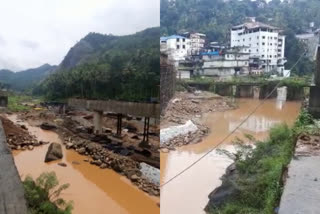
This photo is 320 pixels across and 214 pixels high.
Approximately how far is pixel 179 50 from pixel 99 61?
6.64m

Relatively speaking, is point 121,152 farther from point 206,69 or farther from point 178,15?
point 206,69

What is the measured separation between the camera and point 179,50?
29.6ft

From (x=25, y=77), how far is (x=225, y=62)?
1021 centimetres

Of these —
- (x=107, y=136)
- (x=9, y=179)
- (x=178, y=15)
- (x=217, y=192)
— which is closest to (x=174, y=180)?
(x=217, y=192)

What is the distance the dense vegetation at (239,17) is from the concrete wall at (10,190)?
726 centimetres

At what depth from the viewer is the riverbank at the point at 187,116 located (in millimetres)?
7055

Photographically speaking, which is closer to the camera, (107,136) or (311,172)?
(311,172)

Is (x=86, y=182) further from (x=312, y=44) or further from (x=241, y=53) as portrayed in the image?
(x=241, y=53)

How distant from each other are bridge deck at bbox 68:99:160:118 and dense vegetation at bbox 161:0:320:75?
632cm

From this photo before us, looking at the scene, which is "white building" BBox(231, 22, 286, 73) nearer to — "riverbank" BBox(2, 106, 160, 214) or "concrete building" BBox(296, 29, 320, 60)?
"concrete building" BBox(296, 29, 320, 60)

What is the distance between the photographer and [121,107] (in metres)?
2.16

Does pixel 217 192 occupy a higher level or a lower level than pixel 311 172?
lower

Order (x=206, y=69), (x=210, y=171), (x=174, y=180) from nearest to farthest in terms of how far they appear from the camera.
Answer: (x=174, y=180) < (x=210, y=171) < (x=206, y=69)

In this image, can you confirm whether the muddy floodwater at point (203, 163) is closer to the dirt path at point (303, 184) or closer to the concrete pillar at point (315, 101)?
the dirt path at point (303, 184)
